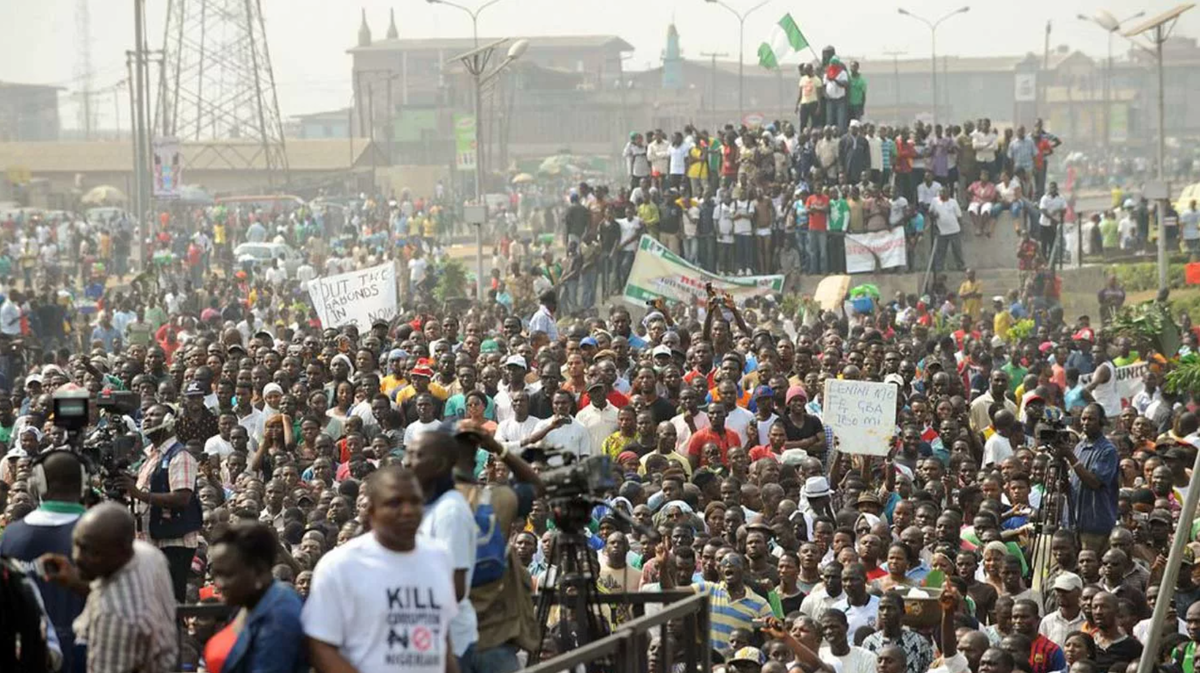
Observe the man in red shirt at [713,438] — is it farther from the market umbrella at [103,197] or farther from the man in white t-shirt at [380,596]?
the market umbrella at [103,197]

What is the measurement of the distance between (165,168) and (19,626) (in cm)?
4414

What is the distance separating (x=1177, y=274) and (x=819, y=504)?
76.4ft

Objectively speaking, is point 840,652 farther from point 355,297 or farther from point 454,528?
point 355,297

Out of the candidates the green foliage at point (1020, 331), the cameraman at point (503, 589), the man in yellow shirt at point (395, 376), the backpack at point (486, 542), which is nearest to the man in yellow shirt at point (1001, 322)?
the green foliage at point (1020, 331)

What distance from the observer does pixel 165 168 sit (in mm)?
49312

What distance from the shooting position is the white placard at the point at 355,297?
856 inches

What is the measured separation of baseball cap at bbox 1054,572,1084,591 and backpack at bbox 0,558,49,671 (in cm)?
621

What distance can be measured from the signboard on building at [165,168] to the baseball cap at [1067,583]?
39.7 metres

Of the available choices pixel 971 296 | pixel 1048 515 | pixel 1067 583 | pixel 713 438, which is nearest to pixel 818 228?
pixel 971 296

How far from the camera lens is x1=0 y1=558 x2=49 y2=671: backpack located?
622 cm

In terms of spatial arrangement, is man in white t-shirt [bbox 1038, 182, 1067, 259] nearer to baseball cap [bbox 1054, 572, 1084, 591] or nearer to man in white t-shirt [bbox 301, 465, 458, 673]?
baseball cap [bbox 1054, 572, 1084, 591]

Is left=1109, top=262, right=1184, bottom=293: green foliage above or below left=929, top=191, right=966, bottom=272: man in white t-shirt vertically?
below

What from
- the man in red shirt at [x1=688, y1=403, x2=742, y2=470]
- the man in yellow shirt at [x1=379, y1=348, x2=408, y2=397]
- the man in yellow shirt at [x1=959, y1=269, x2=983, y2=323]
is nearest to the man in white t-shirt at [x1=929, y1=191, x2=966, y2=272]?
the man in yellow shirt at [x1=959, y1=269, x2=983, y2=323]

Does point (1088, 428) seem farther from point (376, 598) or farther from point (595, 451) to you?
point (376, 598)
